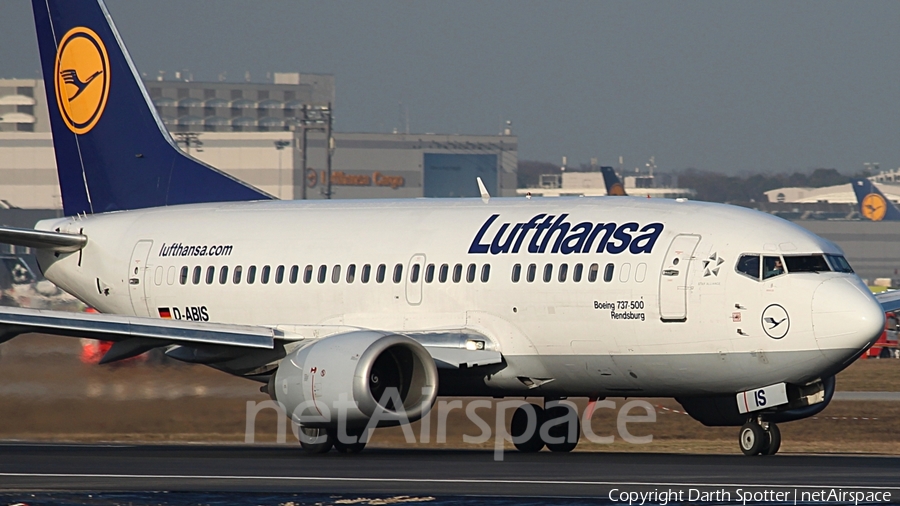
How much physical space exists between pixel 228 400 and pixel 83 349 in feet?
11.3

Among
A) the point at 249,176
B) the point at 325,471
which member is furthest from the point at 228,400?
the point at 249,176

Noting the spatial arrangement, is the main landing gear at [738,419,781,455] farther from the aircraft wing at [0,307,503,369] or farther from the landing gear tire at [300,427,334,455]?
the landing gear tire at [300,427,334,455]

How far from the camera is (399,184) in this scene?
127812 millimetres

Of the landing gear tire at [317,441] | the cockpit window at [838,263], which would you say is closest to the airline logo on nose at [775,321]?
the cockpit window at [838,263]

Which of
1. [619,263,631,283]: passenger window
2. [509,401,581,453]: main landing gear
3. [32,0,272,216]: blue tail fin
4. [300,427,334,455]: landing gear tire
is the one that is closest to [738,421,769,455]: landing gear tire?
[619,263,631,283]: passenger window

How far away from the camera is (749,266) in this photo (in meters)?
21.8

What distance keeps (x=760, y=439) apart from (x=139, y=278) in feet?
41.8

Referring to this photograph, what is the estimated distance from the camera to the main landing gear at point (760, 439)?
2222 centimetres

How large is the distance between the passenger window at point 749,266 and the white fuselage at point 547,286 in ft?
0.35

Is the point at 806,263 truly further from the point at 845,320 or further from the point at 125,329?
the point at 125,329

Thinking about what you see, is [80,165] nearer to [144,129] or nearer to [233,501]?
[144,129]

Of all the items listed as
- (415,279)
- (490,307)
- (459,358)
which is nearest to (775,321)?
(490,307)

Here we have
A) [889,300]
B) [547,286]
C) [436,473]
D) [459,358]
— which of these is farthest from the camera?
[889,300]

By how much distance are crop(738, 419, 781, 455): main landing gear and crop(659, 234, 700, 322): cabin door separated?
1.98 meters
